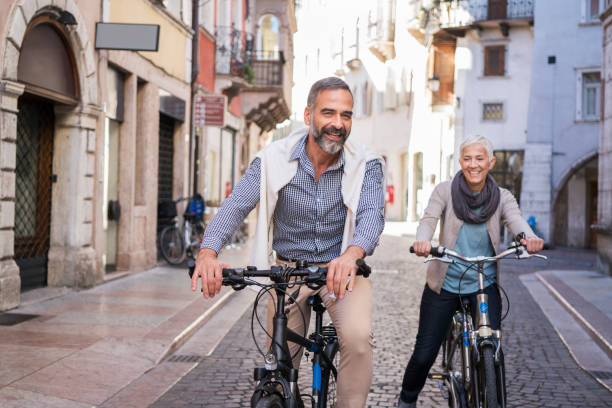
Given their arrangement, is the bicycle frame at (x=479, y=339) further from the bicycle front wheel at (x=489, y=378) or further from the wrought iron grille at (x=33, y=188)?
the wrought iron grille at (x=33, y=188)

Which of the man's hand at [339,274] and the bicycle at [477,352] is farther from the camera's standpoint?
the bicycle at [477,352]

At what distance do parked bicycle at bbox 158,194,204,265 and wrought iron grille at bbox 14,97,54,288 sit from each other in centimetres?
441

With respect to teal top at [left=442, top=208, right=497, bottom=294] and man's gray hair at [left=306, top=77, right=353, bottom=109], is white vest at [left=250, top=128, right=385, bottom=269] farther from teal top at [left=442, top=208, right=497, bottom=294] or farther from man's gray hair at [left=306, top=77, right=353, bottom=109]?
teal top at [left=442, top=208, right=497, bottom=294]

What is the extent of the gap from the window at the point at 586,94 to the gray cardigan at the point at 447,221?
2396 cm

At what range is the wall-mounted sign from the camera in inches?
405

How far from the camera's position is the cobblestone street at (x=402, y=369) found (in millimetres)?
5629

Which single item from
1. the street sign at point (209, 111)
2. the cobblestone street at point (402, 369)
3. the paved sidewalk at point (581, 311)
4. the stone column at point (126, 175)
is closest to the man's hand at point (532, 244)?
the cobblestone street at point (402, 369)

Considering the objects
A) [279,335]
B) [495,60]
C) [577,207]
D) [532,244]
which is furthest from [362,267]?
[495,60]

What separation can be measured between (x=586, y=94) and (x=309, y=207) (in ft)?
83.9

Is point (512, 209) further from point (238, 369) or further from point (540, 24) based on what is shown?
point (540, 24)

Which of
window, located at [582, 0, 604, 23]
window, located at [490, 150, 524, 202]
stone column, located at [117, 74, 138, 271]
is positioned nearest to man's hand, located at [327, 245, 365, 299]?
stone column, located at [117, 74, 138, 271]

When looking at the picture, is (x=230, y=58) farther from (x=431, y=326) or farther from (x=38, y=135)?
(x=431, y=326)

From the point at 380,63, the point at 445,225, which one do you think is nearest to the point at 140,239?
the point at 445,225

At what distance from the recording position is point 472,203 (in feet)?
14.8
